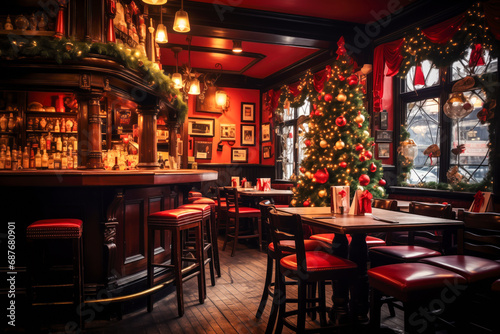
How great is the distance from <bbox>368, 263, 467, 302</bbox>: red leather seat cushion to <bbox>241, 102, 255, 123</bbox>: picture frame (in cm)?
722

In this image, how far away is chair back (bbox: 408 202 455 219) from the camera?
290 centimetres

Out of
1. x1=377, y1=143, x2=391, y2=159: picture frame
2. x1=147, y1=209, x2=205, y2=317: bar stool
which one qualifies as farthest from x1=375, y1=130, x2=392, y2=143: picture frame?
x1=147, y1=209, x2=205, y2=317: bar stool

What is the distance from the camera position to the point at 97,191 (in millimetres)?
2867

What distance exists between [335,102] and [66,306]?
3979 millimetres

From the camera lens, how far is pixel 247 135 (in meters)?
9.05

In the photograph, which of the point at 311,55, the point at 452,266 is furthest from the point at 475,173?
the point at 311,55

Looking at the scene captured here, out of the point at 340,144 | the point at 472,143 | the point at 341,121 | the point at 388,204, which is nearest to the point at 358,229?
the point at 388,204

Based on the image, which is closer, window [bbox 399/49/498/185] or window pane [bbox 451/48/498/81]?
window pane [bbox 451/48/498/81]

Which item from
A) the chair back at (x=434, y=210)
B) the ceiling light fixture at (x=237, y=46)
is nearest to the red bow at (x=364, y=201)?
the chair back at (x=434, y=210)

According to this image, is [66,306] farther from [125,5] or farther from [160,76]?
[125,5]

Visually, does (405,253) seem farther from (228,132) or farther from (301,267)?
(228,132)

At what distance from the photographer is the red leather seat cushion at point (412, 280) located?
6.06 feet

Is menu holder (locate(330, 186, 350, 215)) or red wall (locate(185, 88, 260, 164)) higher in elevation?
red wall (locate(185, 88, 260, 164))

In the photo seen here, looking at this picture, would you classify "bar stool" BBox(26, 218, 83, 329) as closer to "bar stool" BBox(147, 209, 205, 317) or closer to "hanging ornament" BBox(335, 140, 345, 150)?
"bar stool" BBox(147, 209, 205, 317)
